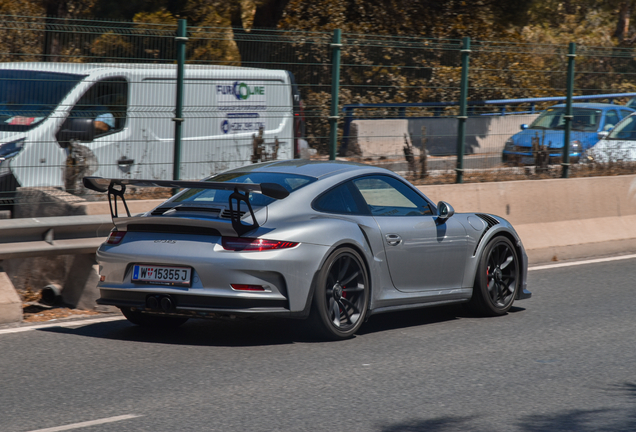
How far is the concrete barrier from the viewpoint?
473 inches

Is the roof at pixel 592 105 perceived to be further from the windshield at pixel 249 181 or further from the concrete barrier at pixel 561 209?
the windshield at pixel 249 181

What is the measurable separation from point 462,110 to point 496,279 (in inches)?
192

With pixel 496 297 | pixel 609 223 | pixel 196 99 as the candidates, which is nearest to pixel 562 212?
pixel 609 223

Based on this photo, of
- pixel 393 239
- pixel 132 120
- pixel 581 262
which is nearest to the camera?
pixel 393 239

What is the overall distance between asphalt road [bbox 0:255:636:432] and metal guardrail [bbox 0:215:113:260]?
2.81 feet

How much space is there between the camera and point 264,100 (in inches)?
461

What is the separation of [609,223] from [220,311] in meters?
8.32

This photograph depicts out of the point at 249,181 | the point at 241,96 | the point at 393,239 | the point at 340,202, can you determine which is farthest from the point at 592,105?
the point at 249,181

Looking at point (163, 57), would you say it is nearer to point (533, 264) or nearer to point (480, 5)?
point (533, 264)

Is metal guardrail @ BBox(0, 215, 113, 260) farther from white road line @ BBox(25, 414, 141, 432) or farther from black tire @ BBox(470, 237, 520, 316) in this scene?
black tire @ BBox(470, 237, 520, 316)

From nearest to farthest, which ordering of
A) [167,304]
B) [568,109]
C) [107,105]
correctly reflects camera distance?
[167,304] → [107,105] → [568,109]

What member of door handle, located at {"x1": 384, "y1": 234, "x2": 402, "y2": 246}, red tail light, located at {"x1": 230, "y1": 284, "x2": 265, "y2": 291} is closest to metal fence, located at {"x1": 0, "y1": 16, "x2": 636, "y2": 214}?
red tail light, located at {"x1": 230, "y1": 284, "x2": 265, "y2": 291}

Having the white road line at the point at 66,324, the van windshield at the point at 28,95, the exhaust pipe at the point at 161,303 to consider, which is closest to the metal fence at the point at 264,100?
the van windshield at the point at 28,95

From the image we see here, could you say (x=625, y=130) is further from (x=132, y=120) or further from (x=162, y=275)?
A: (x=162, y=275)
